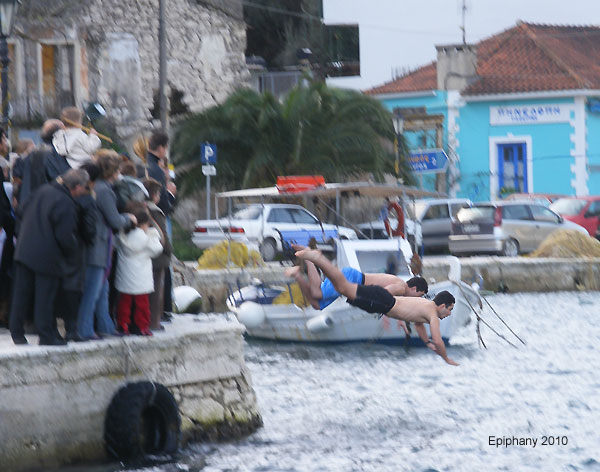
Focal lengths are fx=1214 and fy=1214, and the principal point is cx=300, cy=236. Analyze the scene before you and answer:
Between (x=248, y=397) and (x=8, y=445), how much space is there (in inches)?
110

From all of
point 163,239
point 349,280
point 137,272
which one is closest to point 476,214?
point 349,280

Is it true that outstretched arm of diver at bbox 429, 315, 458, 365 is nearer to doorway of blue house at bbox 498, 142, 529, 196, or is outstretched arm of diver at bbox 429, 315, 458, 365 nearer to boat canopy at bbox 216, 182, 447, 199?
boat canopy at bbox 216, 182, 447, 199

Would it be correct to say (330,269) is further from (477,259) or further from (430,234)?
(430,234)

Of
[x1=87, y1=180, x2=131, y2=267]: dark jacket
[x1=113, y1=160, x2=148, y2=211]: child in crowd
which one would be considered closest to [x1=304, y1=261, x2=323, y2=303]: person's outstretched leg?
[x1=113, y1=160, x2=148, y2=211]: child in crowd

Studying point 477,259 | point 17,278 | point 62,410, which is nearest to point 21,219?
point 17,278

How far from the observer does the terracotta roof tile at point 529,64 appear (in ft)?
155

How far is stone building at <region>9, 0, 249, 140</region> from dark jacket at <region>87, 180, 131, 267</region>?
74.8ft

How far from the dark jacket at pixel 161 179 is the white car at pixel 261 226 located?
49.4 ft

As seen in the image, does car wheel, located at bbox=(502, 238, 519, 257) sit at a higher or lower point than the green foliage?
lower

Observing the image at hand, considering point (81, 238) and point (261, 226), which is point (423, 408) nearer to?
point (81, 238)

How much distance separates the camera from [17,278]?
9.97 meters

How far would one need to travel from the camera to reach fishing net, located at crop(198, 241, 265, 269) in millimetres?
24484

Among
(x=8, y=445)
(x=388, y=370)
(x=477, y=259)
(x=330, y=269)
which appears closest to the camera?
(x=8, y=445)

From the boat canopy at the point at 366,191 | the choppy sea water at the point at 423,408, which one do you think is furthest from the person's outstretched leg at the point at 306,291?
the boat canopy at the point at 366,191
